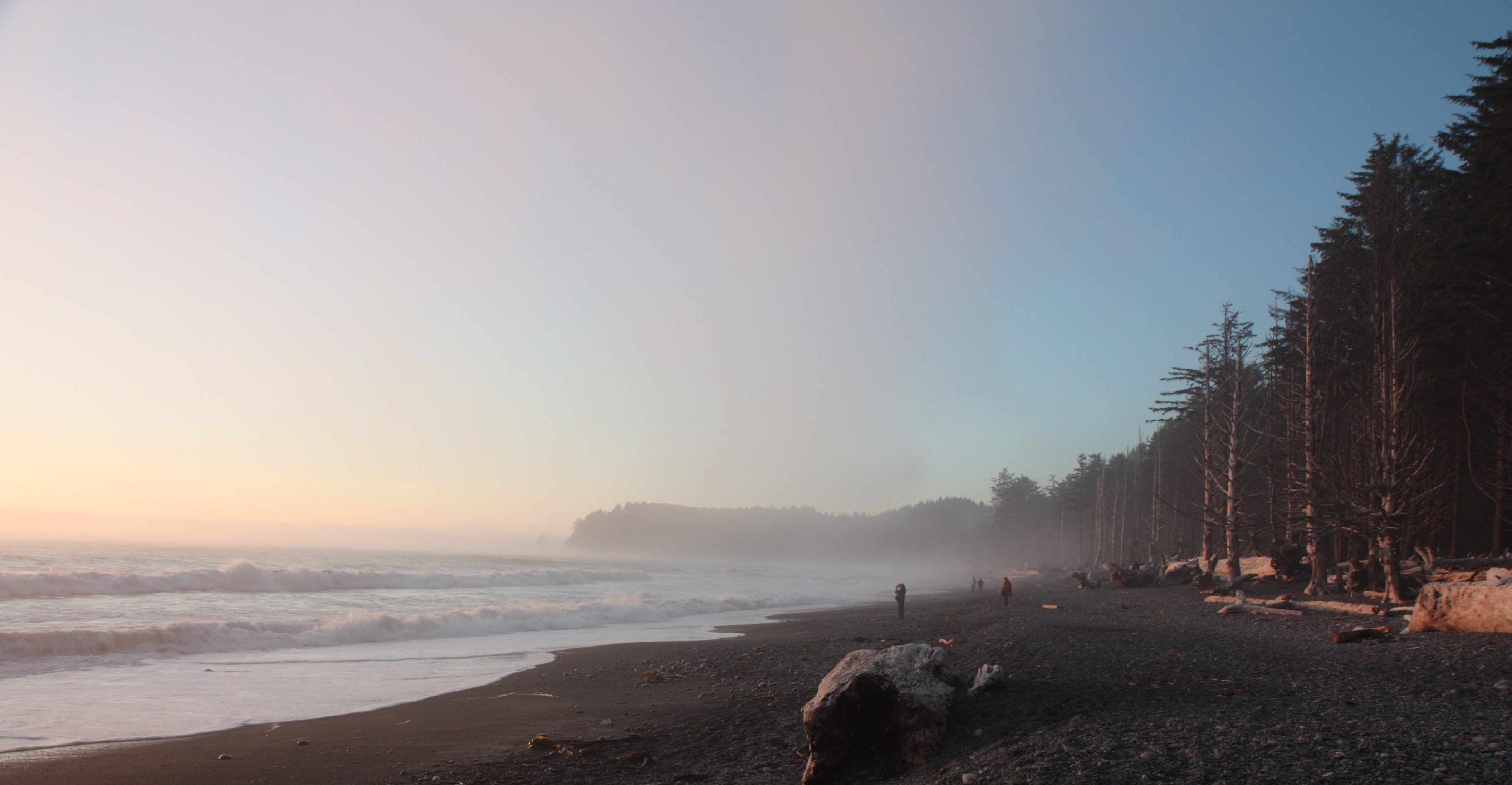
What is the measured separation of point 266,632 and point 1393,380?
2643 cm

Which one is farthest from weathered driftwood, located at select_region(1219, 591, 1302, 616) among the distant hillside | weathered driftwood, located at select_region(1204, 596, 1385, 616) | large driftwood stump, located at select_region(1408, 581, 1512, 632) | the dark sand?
the distant hillside

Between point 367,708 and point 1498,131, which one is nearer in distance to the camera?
point 367,708

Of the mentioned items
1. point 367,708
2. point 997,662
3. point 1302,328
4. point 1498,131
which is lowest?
point 367,708

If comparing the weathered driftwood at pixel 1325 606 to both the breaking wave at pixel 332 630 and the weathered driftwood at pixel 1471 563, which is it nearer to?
the weathered driftwood at pixel 1471 563

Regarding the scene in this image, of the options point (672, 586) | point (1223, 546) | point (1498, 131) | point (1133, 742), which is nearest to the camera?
point (1133, 742)

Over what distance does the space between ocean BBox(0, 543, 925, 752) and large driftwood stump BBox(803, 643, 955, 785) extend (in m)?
7.65

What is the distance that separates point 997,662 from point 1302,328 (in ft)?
66.8

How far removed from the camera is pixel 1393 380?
13641mm

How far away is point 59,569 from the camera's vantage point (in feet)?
93.5

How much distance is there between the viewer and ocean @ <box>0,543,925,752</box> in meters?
10.2

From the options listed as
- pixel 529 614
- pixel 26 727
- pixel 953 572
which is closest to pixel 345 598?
pixel 529 614

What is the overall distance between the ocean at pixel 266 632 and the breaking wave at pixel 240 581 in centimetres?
10

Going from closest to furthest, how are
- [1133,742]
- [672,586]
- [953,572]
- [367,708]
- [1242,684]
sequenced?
[1133,742]
[1242,684]
[367,708]
[672,586]
[953,572]

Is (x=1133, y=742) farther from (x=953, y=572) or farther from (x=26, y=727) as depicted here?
(x=953, y=572)
